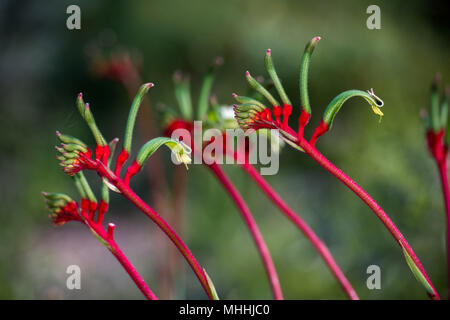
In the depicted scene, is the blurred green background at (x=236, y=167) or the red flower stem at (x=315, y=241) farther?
the blurred green background at (x=236, y=167)

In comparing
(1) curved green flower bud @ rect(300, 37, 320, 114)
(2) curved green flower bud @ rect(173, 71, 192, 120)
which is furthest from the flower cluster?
(2) curved green flower bud @ rect(173, 71, 192, 120)

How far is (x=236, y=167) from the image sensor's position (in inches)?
30.8

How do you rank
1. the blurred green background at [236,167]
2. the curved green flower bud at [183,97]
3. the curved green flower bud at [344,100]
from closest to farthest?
the curved green flower bud at [344,100], the curved green flower bud at [183,97], the blurred green background at [236,167]

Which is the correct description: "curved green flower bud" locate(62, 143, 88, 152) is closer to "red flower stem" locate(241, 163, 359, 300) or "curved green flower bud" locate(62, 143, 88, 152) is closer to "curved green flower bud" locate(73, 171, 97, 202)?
"curved green flower bud" locate(73, 171, 97, 202)

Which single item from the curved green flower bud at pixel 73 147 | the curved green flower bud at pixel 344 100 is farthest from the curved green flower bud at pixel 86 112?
the curved green flower bud at pixel 344 100

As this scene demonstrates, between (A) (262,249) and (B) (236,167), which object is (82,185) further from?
(B) (236,167)

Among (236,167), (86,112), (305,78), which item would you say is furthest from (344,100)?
(236,167)

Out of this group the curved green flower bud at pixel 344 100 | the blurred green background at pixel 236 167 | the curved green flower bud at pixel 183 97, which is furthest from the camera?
the blurred green background at pixel 236 167

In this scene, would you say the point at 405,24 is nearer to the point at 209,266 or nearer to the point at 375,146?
the point at 375,146

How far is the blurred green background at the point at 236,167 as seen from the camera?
603 millimetres

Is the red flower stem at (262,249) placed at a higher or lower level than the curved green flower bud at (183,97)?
lower

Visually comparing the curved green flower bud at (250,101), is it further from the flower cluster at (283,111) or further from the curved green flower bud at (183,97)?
the curved green flower bud at (183,97)

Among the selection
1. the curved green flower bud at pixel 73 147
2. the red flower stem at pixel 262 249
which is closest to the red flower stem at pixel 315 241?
the red flower stem at pixel 262 249

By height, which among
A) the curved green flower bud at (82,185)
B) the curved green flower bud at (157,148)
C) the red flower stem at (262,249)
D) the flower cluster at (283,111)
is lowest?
the red flower stem at (262,249)
